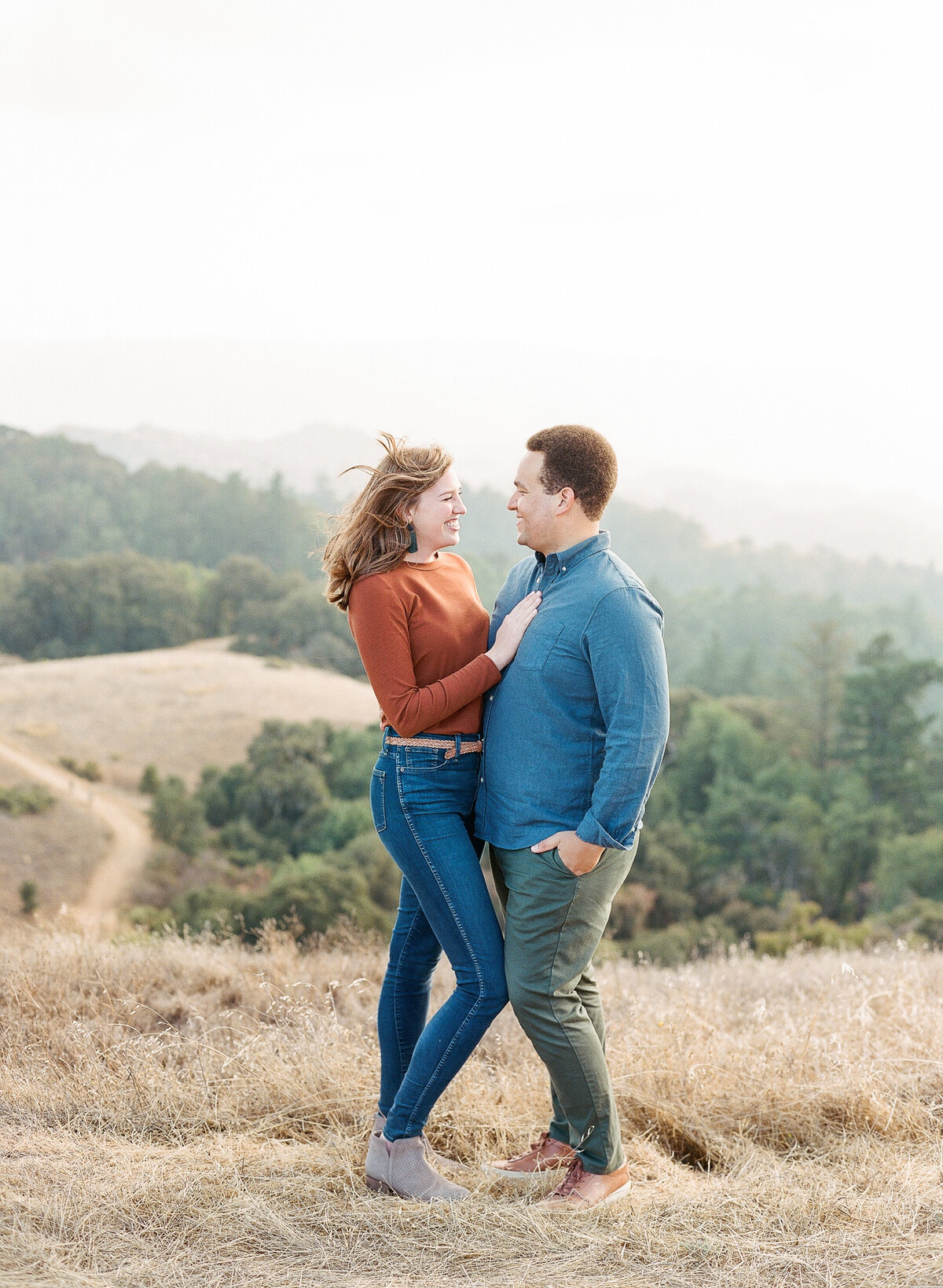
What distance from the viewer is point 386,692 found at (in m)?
2.79

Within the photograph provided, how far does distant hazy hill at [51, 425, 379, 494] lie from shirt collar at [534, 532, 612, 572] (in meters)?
74.5

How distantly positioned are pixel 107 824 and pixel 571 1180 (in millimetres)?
36058

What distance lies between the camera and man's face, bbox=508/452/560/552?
289 cm

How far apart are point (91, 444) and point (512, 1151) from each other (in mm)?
79783

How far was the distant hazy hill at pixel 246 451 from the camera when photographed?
268 feet

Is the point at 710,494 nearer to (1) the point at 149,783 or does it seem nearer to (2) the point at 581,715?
(1) the point at 149,783

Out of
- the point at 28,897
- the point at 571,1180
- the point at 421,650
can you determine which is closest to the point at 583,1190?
the point at 571,1180

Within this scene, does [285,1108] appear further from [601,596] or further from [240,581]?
[240,581]

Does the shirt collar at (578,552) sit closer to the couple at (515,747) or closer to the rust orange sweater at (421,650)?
the couple at (515,747)

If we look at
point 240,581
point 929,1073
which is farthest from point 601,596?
point 240,581

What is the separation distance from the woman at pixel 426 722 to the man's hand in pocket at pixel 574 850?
211 millimetres

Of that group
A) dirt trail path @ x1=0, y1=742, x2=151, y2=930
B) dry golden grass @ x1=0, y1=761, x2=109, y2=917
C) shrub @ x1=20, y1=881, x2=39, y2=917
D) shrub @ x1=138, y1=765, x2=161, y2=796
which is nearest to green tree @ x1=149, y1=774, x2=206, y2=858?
dirt trail path @ x1=0, y1=742, x2=151, y2=930

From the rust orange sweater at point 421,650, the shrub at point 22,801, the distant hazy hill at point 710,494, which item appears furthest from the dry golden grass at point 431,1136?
the distant hazy hill at point 710,494

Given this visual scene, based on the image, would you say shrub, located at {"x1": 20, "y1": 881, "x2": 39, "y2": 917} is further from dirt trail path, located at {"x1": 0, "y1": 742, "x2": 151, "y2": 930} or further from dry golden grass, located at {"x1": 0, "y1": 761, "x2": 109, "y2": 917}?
dirt trail path, located at {"x1": 0, "y1": 742, "x2": 151, "y2": 930}
